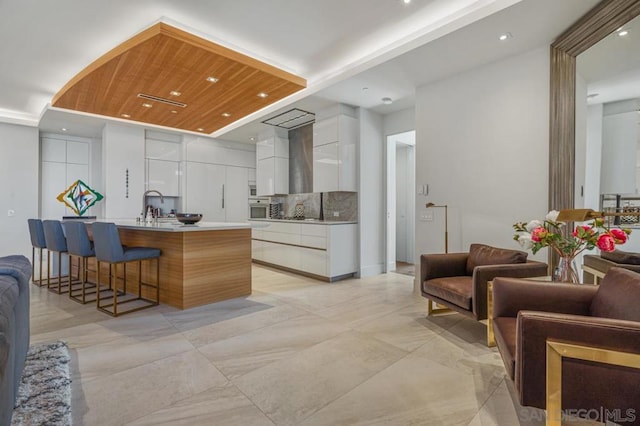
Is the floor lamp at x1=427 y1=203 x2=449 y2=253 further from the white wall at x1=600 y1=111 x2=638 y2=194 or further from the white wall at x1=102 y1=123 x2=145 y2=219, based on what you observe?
the white wall at x1=102 y1=123 x2=145 y2=219

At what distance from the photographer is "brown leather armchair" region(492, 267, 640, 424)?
1.19 m

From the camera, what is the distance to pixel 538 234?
81.4 inches

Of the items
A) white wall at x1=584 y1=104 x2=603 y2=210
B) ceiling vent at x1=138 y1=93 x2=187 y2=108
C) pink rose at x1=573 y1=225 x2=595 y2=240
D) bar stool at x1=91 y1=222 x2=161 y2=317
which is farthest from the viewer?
ceiling vent at x1=138 y1=93 x2=187 y2=108

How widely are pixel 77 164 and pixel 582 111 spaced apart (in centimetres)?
885

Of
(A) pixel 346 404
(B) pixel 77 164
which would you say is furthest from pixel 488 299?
(B) pixel 77 164

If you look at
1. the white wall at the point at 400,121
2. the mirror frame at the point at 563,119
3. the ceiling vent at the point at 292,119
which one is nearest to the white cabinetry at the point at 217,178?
the ceiling vent at the point at 292,119

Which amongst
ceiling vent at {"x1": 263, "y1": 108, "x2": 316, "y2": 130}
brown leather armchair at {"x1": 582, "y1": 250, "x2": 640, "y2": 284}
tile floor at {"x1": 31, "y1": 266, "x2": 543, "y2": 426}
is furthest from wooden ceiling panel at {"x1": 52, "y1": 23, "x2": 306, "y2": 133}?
brown leather armchair at {"x1": 582, "y1": 250, "x2": 640, "y2": 284}

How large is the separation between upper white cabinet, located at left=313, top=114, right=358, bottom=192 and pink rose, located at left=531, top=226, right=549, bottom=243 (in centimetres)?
303

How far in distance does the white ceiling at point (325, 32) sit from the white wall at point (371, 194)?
2.77 ft

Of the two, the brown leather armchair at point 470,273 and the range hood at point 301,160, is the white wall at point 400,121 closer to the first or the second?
the range hood at point 301,160

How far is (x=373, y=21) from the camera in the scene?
3.08 meters

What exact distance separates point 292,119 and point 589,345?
16.8 feet

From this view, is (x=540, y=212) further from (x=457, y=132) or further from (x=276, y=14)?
(x=276, y=14)

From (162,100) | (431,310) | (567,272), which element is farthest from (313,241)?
(567,272)
